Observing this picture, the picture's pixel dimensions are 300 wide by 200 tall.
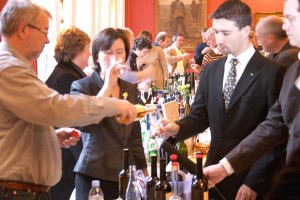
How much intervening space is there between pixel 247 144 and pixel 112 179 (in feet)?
2.42

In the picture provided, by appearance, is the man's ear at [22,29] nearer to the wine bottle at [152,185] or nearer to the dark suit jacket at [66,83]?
the wine bottle at [152,185]

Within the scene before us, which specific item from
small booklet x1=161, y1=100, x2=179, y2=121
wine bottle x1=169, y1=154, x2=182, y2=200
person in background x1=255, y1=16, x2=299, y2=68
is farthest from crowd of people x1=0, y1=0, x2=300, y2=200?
person in background x1=255, y1=16, x2=299, y2=68

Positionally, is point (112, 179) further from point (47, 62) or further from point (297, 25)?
point (47, 62)

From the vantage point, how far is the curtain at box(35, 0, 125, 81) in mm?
5664

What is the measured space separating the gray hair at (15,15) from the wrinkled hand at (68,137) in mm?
584

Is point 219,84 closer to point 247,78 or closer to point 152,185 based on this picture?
point 247,78

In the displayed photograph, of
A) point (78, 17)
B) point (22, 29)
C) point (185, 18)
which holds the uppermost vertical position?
point (185, 18)

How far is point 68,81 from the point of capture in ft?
10.7

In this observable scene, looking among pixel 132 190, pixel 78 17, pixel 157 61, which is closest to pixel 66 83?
pixel 132 190

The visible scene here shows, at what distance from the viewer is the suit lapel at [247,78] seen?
2.22 metres

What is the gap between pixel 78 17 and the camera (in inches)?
301

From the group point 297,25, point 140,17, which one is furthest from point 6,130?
point 140,17

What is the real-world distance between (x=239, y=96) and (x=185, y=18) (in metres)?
10.7

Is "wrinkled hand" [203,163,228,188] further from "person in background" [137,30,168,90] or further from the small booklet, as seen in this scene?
"person in background" [137,30,168,90]
